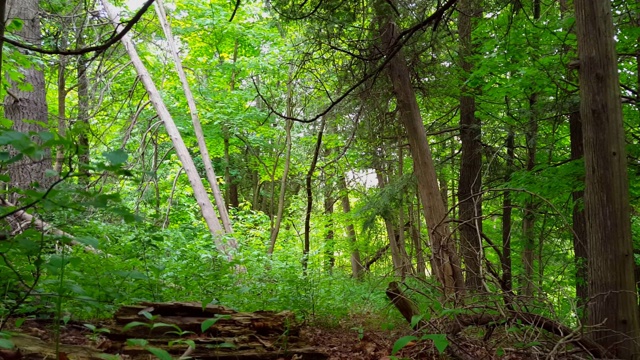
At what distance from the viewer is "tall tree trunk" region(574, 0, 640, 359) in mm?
3812

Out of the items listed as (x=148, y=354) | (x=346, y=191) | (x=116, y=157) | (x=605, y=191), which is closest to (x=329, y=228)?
(x=346, y=191)

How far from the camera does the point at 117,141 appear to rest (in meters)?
12.1

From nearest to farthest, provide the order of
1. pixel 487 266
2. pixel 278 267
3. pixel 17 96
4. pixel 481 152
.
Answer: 1. pixel 487 266
2. pixel 278 267
3. pixel 17 96
4. pixel 481 152

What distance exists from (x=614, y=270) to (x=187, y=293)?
426 centimetres

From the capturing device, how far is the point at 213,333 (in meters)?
3.79

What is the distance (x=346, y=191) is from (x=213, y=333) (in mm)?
9504

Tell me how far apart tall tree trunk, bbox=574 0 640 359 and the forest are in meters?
0.02

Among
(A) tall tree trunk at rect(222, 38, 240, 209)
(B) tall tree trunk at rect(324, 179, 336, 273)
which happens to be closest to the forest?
(B) tall tree trunk at rect(324, 179, 336, 273)

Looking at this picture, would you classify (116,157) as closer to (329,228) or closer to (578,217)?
(578,217)

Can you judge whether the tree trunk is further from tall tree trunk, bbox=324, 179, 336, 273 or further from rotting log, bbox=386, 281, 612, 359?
tall tree trunk, bbox=324, 179, 336, 273

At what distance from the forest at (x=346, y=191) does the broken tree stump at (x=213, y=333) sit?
0.07ft

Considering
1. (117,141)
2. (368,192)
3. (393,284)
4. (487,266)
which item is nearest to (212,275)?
(393,284)

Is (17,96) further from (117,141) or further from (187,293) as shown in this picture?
(187,293)

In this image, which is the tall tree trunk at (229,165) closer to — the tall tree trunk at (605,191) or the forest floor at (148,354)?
the forest floor at (148,354)
